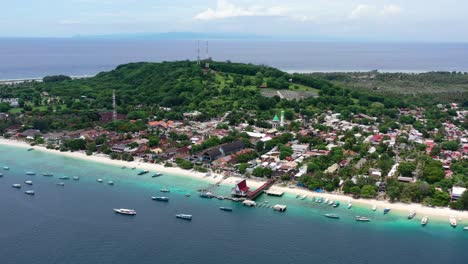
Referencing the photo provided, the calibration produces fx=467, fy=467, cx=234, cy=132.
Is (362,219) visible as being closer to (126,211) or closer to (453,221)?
(453,221)

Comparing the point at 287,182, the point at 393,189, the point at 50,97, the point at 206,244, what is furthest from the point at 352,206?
the point at 50,97

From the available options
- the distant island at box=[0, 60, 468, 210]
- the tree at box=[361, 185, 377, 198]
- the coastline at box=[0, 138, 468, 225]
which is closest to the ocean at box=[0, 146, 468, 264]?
the coastline at box=[0, 138, 468, 225]

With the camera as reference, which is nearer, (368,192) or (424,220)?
(424,220)

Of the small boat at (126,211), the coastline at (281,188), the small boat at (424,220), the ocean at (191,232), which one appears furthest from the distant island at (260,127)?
the small boat at (126,211)

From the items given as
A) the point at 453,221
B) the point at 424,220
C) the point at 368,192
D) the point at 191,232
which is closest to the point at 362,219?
the point at 424,220

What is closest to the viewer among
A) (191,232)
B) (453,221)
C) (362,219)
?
(191,232)

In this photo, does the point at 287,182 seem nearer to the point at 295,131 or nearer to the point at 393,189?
the point at 393,189

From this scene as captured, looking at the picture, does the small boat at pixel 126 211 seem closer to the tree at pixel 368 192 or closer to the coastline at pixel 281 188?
the coastline at pixel 281 188
